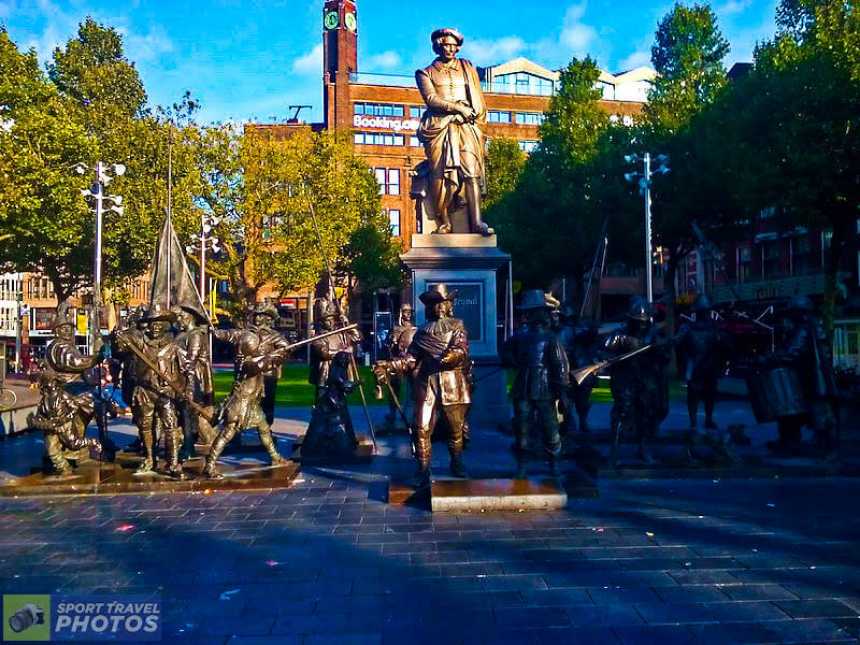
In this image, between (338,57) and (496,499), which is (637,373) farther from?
(338,57)

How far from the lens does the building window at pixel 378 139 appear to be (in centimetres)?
5978

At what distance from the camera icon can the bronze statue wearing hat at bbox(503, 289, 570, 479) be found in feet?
17.0

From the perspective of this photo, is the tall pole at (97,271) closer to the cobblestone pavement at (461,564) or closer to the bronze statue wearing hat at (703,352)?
the cobblestone pavement at (461,564)

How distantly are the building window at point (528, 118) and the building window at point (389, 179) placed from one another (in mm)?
A: 12373

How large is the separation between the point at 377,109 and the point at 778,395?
180 ft

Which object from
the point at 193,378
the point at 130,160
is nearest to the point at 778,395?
the point at 193,378

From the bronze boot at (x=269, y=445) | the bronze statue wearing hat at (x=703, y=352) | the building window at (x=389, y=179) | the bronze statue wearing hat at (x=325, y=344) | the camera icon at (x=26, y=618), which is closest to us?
the camera icon at (x=26, y=618)

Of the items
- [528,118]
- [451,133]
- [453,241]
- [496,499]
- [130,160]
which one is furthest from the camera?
[528,118]

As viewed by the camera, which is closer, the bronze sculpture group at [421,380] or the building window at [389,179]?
the bronze sculpture group at [421,380]

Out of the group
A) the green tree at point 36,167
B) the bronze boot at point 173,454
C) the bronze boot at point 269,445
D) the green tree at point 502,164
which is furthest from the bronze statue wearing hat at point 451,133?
the green tree at point 502,164

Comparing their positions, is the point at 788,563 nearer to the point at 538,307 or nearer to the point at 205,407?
the point at 538,307

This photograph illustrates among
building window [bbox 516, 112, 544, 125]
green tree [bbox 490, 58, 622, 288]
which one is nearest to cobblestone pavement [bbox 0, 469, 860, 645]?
green tree [bbox 490, 58, 622, 288]

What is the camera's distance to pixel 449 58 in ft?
46.3

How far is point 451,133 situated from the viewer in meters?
13.9
